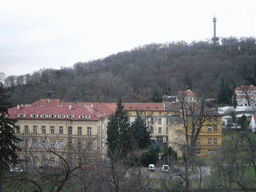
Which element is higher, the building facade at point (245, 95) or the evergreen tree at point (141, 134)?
the building facade at point (245, 95)

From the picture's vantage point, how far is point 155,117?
106 feet

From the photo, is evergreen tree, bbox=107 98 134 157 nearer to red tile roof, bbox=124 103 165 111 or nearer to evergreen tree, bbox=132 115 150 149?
evergreen tree, bbox=132 115 150 149

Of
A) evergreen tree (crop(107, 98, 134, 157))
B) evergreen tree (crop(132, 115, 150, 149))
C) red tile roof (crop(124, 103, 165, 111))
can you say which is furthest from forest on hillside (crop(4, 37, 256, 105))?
evergreen tree (crop(107, 98, 134, 157))

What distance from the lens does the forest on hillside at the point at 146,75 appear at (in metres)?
54.9

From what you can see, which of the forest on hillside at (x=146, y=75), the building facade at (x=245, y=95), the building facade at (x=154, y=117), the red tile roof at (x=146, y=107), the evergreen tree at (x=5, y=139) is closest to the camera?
the evergreen tree at (x=5, y=139)

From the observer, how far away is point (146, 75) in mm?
70125

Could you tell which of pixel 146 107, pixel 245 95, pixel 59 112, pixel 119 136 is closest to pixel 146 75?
pixel 245 95

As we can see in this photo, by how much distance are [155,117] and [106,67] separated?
56518mm

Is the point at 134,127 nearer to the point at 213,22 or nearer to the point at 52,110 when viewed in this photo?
the point at 52,110

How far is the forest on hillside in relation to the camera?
54875 mm

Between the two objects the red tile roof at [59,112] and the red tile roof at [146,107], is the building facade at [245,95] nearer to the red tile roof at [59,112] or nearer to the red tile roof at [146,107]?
the red tile roof at [146,107]

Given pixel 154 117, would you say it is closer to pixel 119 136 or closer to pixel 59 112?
pixel 119 136

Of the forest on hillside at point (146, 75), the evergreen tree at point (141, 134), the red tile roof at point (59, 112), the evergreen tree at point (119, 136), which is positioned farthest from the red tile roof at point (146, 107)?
the forest on hillside at point (146, 75)

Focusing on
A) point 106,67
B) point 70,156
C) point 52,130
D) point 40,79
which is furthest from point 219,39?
point 70,156
